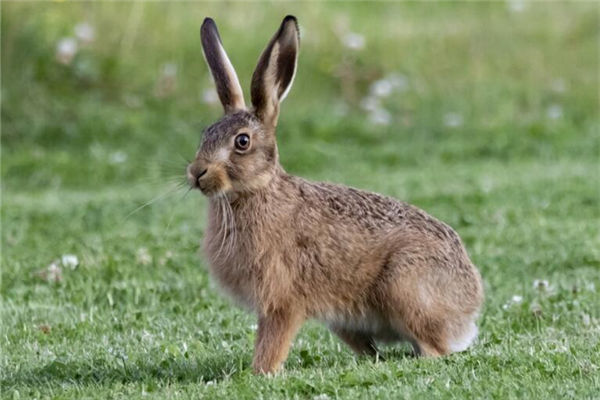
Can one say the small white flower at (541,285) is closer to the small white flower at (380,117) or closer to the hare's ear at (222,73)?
the hare's ear at (222,73)

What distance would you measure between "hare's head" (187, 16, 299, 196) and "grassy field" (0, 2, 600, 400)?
0.37 metres

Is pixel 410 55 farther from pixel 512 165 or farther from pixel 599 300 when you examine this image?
pixel 599 300

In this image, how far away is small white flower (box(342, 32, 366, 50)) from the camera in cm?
1452

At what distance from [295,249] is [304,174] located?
703 centimetres

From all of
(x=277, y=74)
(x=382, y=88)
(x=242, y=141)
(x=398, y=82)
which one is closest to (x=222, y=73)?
(x=277, y=74)

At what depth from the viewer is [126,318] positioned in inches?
265

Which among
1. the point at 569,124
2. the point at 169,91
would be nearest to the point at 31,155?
the point at 169,91

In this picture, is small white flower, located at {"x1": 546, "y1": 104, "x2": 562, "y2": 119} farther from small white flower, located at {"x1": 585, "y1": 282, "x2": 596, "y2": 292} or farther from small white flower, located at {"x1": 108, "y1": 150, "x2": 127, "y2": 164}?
small white flower, located at {"x1": 585, "y1": 282, "x2": 596, "y2": 292}

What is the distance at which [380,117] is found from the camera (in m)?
14.0

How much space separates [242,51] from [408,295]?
9.93 m

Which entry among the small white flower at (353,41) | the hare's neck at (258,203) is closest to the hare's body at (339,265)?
the hare's neck at (258,203)

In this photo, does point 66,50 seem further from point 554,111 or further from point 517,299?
point 517,299

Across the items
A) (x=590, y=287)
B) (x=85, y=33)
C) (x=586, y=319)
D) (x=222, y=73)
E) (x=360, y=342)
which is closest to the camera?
(x=222, y=73)

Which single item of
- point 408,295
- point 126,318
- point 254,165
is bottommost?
point 126,318
